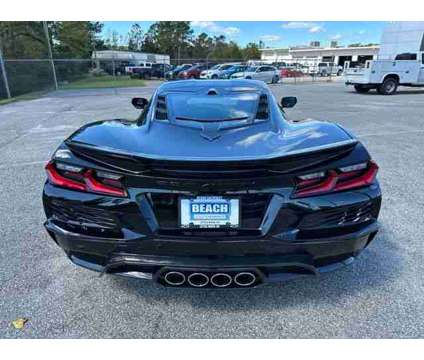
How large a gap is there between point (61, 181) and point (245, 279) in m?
1.26

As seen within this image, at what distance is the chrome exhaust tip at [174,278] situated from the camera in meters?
1.91

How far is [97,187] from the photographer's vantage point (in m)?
1.93

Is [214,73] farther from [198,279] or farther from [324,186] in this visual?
[198,279]

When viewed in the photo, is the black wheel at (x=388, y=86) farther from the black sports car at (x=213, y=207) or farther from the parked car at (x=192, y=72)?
the black sports car at (x=213, y=207)

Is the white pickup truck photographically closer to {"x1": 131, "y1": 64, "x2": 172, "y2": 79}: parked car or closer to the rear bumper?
the rear bumper

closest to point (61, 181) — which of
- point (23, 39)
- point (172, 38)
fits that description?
point (23, 39)

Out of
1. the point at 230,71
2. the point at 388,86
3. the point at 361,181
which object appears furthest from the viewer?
the point at 230,71

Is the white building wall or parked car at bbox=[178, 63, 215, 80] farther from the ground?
the white building wall

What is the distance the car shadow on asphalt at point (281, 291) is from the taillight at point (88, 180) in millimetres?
907

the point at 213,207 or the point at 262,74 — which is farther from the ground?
the point at 213,207

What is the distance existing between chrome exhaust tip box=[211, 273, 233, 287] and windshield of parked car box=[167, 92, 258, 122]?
1.19 metres

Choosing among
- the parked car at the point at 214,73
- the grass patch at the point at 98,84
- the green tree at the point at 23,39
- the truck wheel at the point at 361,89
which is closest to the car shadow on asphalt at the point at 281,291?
the truck wheel at the point at 361,89

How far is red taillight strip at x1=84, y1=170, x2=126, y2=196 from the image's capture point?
6.27 feet

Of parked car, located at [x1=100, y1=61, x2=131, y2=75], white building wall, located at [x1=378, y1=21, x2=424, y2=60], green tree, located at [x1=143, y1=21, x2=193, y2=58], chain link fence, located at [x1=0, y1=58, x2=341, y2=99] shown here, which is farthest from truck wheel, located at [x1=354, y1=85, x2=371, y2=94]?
green tree, located at [x1=143, y1=21, x2=193, y2=58]
